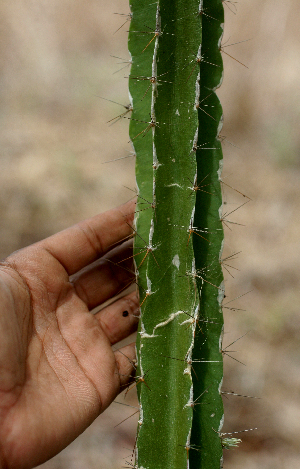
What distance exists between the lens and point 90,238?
79.5 inches

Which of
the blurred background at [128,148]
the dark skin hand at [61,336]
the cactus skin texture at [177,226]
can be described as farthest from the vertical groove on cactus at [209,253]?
the blurred background at [128,148]

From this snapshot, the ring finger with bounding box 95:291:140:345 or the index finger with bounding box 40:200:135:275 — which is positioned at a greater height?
the index finger with bounding box 40:200:135:275

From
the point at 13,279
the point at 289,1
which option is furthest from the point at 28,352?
the point at 289,1

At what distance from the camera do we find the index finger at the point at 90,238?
1977mm

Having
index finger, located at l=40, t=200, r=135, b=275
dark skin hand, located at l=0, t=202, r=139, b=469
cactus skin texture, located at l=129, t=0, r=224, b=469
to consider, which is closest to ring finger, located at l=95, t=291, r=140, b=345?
dark skin hand, located at l=0, t=202, r=139, b=469

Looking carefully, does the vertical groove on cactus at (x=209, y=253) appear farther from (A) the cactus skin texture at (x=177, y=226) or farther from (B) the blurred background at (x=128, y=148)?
(B) the blurred background at (x=128, y=148)

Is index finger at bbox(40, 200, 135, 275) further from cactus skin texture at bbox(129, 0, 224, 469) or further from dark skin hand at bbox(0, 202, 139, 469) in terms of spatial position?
cactus skin texture at bbox(129, 0, 224, 469)

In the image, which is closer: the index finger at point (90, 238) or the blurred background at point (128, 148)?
the index finger at point (90, 238)

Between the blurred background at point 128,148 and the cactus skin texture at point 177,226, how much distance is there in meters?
1.15

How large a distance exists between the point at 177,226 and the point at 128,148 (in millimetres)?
1576

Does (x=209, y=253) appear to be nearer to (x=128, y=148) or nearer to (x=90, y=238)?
(x=90, y=238)

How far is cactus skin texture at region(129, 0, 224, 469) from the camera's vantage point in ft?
5.04

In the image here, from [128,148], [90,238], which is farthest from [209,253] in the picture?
[128,148]

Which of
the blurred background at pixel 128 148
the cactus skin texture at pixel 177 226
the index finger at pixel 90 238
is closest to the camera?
the cactus skin texture at pixel 177 226
